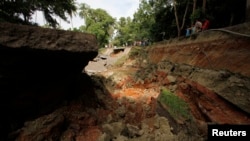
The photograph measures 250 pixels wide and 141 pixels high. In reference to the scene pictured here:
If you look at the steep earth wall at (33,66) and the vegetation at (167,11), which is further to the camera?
the vegetation at (167,11)

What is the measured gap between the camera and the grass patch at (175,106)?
2649mm

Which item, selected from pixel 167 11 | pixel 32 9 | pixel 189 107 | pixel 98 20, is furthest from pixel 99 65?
pixel 98 20

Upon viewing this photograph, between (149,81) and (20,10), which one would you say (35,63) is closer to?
(149,81)

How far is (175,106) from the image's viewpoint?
2.88 meters

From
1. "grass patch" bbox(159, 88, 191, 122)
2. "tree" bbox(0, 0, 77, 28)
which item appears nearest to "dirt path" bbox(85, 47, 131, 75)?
"tree" bbox(0, 0, 77, 28)

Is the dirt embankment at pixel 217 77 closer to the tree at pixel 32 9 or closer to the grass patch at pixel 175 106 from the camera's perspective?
the grass patch at pixel 175 106

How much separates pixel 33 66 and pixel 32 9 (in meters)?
5.77

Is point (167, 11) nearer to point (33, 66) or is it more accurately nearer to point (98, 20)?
point (33, 66)

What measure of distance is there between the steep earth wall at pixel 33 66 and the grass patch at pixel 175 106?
1.59m

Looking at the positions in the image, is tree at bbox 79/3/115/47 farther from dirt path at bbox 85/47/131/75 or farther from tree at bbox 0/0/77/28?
tree at bbox 0/0/77/28

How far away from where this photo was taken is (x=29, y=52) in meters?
2.26

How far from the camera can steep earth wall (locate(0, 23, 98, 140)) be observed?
2.18 m

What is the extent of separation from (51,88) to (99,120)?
43.5 inches

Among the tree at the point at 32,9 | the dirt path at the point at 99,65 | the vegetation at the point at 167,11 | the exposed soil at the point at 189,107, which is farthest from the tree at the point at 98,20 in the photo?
the exposed soil at the point at 189,107
